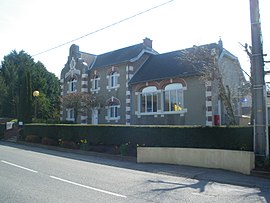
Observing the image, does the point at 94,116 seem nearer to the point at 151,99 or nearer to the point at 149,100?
the point at 149,100

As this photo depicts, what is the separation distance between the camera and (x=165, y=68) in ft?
87.9

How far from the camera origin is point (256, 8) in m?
13.1

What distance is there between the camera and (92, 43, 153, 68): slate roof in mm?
30578

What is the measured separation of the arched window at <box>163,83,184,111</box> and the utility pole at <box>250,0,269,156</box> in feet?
38.0

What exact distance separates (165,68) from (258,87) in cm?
1435

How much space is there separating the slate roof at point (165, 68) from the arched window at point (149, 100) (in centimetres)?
91

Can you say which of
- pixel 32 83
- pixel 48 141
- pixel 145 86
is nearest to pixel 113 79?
pixel 145 86

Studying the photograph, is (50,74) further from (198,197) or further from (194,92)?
(198,197)

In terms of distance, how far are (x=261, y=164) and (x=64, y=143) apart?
14.2 m

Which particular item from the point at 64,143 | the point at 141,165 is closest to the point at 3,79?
the point at 64,143

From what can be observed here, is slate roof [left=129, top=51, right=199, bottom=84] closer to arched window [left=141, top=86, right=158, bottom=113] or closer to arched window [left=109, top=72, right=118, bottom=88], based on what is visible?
arched window [left=141, top=86, right=158, bottom=113]

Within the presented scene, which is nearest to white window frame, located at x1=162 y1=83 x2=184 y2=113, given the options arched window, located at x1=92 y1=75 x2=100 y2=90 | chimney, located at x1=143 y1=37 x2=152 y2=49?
chimney, located at x1=143 y1=37 x2=152 y2=49

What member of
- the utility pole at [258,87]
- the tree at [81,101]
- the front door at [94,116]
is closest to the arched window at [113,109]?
the tree at [81,101]

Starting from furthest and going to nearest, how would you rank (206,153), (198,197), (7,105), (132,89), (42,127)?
(7,105) < (132,89) < (42,127) < (206,153) < (198,197)
